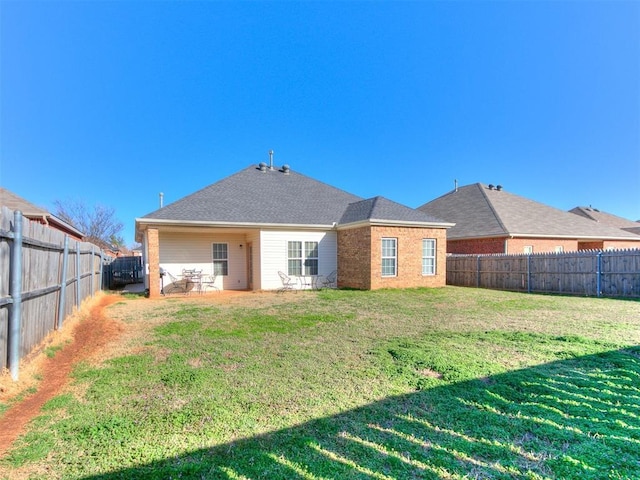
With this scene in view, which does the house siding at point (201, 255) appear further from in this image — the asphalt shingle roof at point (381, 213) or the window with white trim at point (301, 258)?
the asphalt shingle roof at point (381, 213)

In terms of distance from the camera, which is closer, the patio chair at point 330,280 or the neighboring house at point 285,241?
the neighboring house at point 285,241

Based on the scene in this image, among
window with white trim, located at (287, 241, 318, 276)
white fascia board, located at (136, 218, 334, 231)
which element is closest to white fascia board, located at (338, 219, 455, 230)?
white fascia board, located at (136, 218, 334, 231)

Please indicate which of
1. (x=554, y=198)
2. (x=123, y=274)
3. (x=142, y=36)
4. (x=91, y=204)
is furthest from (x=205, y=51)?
(x=554, y=198)

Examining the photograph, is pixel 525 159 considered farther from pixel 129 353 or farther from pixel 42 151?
pixel 42 151

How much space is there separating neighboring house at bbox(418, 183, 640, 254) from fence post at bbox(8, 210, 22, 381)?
1917 cm

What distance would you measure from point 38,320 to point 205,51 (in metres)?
12.1

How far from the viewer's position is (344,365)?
4387 mm

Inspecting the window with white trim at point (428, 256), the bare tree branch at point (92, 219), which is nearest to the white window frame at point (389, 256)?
the window with white trim at point (428, 256)

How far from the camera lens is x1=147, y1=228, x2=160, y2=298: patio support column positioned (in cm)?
1253

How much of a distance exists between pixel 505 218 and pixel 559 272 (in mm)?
6001

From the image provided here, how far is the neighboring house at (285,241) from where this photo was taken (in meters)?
13.6

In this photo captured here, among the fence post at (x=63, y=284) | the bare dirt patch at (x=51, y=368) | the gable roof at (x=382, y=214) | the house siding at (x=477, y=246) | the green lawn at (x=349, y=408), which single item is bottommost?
the bare dirt patch at (x=51, y=368)

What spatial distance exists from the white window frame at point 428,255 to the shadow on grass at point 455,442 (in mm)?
11485

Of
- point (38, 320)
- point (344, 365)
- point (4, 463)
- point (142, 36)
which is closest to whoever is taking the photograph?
point (4, 463)
